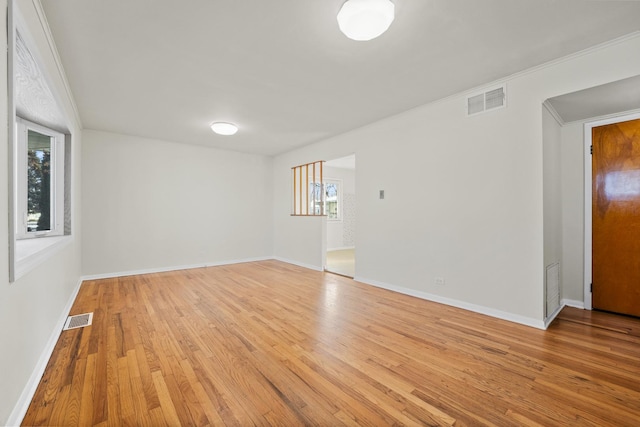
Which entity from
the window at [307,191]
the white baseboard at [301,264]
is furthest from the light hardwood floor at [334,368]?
the window at [307,191]

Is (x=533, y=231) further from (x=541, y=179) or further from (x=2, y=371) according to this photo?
(x=2, y=371)

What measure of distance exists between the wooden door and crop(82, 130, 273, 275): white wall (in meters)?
6.02

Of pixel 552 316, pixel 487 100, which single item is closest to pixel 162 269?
pixel 487 100

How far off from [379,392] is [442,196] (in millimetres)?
2566

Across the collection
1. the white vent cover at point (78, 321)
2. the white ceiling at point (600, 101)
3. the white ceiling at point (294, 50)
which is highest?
the white ceiling at point (294, 50)

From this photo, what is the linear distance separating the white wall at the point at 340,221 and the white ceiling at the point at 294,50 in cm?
→ 462

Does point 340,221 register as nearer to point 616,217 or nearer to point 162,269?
point 162,269

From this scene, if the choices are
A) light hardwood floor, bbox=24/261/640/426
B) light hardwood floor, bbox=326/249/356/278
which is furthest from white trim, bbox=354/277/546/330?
light hardwood floor, bbox=326/249/356/278

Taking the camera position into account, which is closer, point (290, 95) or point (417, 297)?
point (290, 95)

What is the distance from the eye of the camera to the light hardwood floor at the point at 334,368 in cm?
160

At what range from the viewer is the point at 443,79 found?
303 centimetres

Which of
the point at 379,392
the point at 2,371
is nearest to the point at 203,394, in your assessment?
the point at 2,371

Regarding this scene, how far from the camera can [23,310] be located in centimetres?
170

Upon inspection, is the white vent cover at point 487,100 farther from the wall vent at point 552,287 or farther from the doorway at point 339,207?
the doorway at point 339,207
